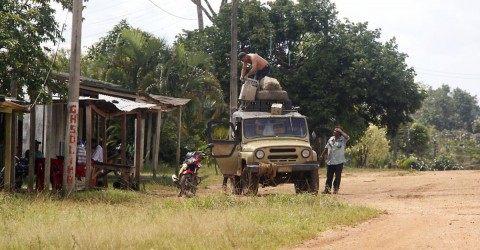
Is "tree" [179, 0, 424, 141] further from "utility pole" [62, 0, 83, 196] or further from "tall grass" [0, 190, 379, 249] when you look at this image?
"tall grass" [0, 190, 379, 249]

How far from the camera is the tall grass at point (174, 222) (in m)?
11.2

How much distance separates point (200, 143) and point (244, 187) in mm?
16998

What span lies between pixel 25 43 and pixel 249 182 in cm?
598

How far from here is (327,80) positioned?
40312mm

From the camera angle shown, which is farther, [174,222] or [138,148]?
[138,148]

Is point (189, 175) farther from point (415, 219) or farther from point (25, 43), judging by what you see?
point (415, 219)

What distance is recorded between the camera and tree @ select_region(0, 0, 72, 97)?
19.1 m

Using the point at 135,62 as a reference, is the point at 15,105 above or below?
below

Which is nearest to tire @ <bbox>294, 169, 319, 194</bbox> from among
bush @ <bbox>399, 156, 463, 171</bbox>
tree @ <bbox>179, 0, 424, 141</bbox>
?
tree @ <bbox>179, 0, 424, 141</bbox>

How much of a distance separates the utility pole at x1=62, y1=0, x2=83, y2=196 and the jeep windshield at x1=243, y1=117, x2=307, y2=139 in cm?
394

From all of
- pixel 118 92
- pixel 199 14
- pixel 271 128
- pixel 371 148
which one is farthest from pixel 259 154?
pixel 199 14

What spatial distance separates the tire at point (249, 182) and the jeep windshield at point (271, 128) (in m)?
0.98

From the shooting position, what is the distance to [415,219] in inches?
556

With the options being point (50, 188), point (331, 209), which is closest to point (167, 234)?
point (331, 209)
